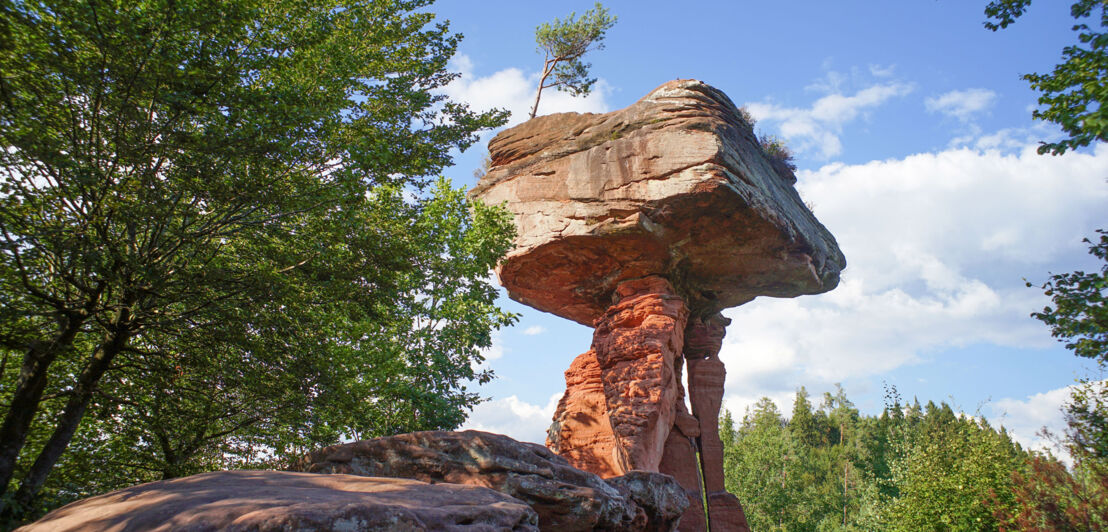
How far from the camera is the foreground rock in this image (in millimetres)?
6742

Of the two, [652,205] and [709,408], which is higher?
[652,205]

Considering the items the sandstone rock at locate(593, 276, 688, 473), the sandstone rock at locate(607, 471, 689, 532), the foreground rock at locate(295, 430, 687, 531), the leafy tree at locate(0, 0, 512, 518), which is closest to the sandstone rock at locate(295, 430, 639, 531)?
the foreground rock at locate(295, 430, 687, 531)

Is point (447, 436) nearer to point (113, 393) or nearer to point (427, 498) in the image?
point (427, 498)

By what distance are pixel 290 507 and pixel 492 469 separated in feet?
11.9

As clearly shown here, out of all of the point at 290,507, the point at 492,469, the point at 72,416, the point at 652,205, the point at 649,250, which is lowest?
the point at 290,507

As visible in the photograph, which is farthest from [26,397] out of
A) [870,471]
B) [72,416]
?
[870,471]

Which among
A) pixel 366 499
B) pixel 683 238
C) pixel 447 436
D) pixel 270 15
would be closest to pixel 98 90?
pixel 270 15

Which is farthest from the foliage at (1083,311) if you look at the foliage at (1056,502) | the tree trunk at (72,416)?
the tree trunk at (72,416)

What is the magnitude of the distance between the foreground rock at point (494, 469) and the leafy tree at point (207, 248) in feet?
9.74

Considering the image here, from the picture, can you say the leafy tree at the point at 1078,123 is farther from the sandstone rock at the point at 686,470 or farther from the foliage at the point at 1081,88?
the sandstone rock at the point at 686,470

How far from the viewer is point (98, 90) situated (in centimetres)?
725

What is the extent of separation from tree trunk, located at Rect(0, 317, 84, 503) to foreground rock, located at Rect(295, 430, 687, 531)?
3.61 metres

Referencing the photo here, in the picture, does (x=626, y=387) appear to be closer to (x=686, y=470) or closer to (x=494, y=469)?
(x=686, y=470)

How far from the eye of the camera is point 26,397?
767cm
